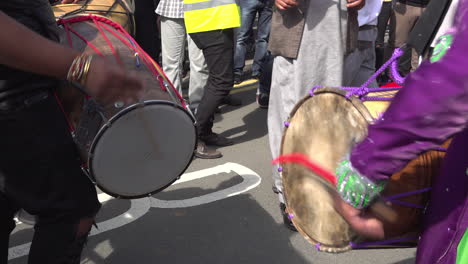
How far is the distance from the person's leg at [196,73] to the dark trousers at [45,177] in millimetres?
2385

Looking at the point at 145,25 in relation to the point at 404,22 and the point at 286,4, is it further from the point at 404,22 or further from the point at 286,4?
the point at 286,4

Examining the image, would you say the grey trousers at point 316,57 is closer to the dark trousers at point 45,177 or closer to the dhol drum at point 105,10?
the dhol drum at point 105,10

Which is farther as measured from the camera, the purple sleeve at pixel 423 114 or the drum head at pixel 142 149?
the drum head at pixel 142 149

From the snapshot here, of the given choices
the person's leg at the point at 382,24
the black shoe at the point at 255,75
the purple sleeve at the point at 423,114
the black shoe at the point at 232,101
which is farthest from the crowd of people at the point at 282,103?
the black shoe at the point at 255,75

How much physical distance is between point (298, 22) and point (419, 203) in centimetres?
141

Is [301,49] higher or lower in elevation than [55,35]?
lower

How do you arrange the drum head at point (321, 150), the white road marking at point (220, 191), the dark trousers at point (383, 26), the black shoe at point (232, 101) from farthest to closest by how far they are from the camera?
the black shoe at point (232, 101) → the dark trousers at point (383, 26) → the white road marking at point (220, 191) → the drum head at point (321, 150)

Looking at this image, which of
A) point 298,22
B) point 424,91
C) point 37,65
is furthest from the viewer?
point 298,22

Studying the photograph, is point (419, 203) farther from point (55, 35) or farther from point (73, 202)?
point (55, 35)

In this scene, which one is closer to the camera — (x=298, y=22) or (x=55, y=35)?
(x=55, y=35)

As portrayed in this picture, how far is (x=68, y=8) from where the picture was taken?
2248 mm

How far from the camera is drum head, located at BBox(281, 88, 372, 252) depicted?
1416mm

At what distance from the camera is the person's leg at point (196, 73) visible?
3.99m

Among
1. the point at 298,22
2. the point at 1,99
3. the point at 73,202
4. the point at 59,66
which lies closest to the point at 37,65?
the point at 59,66
